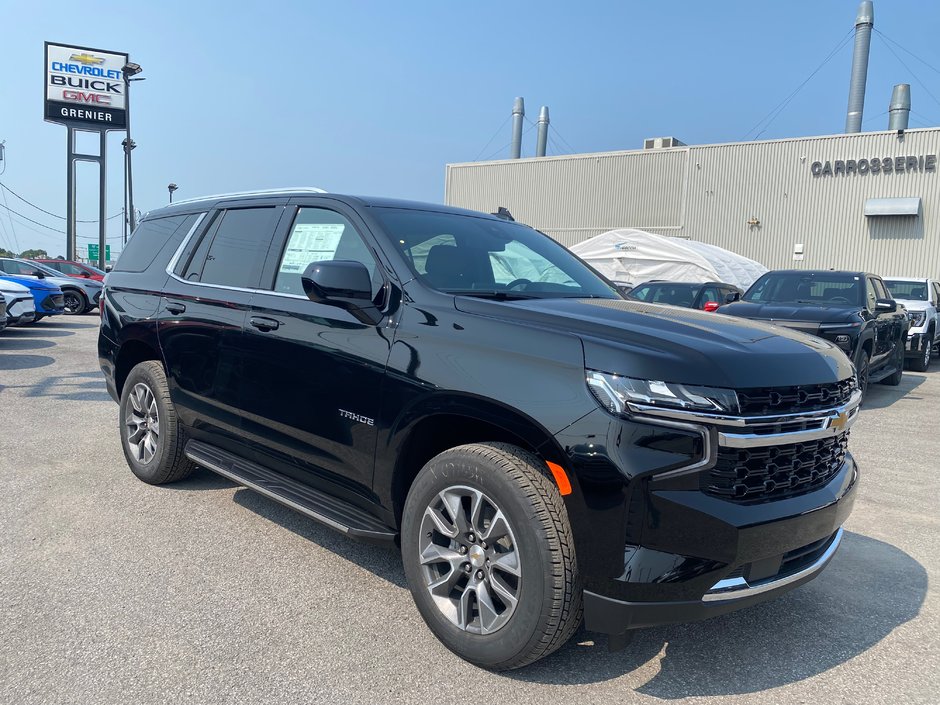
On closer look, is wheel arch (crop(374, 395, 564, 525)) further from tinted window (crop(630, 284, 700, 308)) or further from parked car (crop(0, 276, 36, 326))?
parked car (crop(0, 276, 36, 326))

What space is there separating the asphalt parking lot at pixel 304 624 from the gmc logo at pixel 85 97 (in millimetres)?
44051

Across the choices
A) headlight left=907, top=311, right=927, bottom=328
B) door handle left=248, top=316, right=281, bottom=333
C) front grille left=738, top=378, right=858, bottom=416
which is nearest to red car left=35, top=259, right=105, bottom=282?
door handle left=248, top=316, right=281, bottom=333

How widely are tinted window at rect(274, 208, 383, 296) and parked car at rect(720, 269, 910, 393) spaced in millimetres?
6105

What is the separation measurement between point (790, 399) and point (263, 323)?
8.29 feet

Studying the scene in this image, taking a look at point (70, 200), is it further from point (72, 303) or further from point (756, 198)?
point (756, 198)

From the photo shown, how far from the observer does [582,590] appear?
2510 mm

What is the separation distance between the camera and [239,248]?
4.29 metres

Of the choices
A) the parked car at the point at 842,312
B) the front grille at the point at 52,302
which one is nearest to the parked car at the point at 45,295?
the front grille at the point at 52,302

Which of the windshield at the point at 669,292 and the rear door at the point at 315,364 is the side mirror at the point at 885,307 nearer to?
the windshield at the point at 669,292

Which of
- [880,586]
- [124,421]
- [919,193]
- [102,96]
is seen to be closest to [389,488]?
[880,586]

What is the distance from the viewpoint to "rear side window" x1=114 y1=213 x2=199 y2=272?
4.91m

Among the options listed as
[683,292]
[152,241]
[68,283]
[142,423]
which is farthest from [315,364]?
[68,283]

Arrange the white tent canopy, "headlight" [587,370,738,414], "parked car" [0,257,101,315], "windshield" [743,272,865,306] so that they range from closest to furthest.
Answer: "headlight" [587,370,738,414]
"windshield" [743,272,865,306]
"parked car" [0,257,101,315]
the white tent canopy

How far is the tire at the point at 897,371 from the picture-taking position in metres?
10.6
